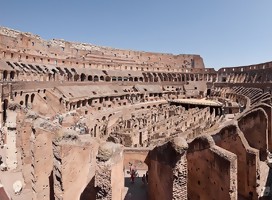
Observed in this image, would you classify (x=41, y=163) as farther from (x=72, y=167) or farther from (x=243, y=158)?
(x=243, y=158)

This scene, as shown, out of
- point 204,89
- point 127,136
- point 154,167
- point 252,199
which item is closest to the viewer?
point 154,167

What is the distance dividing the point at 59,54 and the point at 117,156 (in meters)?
37.0

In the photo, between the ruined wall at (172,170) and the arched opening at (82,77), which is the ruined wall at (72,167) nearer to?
the ruined wall at (172,170)

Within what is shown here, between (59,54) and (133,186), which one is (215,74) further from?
(133,186)

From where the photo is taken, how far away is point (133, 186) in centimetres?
1138

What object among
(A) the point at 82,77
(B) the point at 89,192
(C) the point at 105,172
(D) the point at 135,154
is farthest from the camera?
(A) the point at 82,77

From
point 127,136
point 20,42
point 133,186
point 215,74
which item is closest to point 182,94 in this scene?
point 215,74

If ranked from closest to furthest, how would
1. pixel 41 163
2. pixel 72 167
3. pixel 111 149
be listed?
pixel 111 149 < pixel 72 167 < pixel 41 163

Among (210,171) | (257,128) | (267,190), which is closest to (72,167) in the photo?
(210,171)

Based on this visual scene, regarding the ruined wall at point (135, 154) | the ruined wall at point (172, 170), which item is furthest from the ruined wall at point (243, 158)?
the ruined wall at point (172, 170)

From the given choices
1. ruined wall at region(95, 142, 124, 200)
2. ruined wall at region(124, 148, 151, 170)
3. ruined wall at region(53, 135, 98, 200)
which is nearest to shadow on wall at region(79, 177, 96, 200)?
ruined wall at region(53, 135, 98, 200)

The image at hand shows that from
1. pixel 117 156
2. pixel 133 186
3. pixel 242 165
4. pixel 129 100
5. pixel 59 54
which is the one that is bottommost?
pixel 133 186

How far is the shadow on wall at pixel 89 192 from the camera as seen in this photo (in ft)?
26.9

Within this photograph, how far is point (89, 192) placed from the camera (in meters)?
8.30
